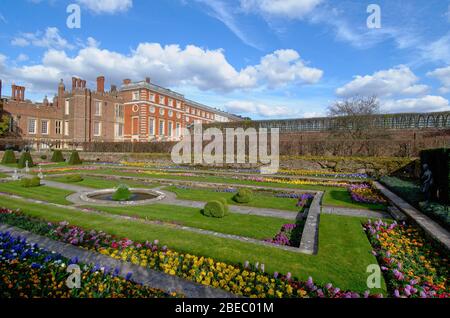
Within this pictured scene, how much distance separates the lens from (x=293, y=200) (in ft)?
36.6

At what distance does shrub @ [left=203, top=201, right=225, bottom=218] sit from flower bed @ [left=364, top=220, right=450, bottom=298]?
4.23m

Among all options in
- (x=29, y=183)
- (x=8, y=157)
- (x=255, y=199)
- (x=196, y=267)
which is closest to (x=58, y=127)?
(x=8, y=157)

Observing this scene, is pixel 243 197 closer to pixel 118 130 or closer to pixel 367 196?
pixel 367 196

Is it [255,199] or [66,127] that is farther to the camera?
[66,127]

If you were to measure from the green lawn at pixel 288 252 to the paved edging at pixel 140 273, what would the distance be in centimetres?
108

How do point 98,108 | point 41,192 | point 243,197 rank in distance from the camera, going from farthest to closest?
point 98,108
point 41,192
point 243,197

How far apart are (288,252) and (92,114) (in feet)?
147

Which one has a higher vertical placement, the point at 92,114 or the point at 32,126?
the point at 92,114

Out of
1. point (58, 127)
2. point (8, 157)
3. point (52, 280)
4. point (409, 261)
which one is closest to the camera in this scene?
point (52, 280)

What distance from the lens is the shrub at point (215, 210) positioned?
821 centimetres

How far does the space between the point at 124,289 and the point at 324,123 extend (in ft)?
88.2

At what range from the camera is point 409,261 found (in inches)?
185

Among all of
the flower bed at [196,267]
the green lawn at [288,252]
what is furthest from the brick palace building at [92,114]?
the flower bed at [196,267]

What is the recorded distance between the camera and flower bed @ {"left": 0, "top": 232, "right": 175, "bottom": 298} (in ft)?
11.5
